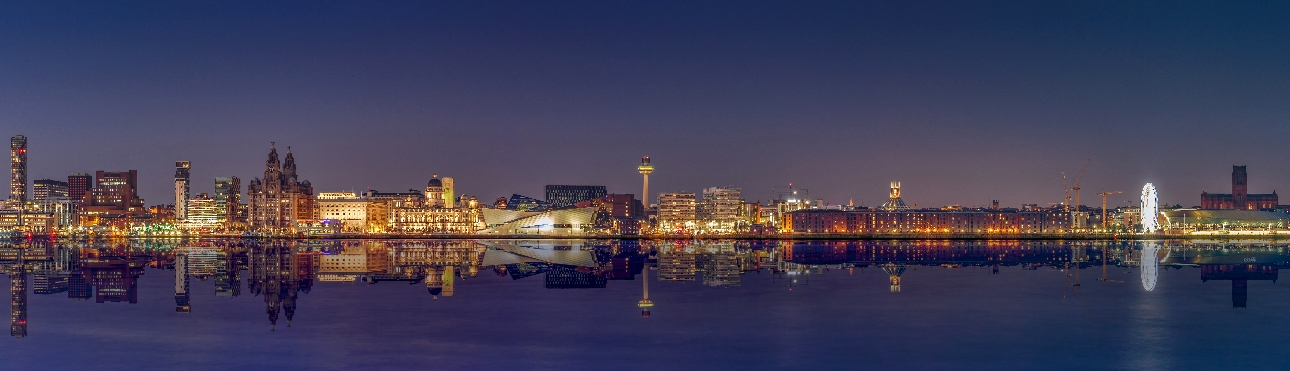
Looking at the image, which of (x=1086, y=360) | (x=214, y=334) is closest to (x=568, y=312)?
(x=214, y=334)

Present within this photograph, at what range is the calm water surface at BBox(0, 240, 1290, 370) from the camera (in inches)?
1200

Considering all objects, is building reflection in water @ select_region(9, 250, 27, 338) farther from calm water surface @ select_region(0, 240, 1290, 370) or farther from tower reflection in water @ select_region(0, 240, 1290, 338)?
calm water surface @ select_region(0, 240, 1290, 370)

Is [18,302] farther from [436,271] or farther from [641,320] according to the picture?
[641,320]

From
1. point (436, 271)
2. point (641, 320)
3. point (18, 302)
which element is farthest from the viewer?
point (436, 271)

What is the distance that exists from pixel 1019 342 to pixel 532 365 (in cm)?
1549

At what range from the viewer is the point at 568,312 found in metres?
42.8

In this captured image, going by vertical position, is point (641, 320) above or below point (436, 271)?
below

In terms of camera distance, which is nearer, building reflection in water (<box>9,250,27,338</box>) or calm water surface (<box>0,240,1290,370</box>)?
calm water surface (<box>0,240,1290,370</box>)

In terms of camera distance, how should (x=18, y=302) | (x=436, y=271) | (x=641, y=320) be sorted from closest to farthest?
(x=641, y=320) < (x=18, y=302) < (x=436, y=271)

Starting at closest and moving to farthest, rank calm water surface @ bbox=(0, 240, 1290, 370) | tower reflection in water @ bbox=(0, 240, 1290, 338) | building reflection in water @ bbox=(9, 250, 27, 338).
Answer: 1. calm water surface @ bbox=(0, 240, 1290, 370)
2. building reflection in water @ bbox=(9, 250, 27, 338)
3. tower reflection in water @ bbox=(0, 240, 1290, 338)

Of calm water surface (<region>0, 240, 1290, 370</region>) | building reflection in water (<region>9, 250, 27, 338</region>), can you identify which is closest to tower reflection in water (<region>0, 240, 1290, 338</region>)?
building reflection in water (<region>9, 250, 27, 338</region>)

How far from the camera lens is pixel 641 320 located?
132ft

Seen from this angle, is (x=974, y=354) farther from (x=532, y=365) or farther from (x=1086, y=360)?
(x=532, y=365)

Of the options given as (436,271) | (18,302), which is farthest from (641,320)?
(436,271)
